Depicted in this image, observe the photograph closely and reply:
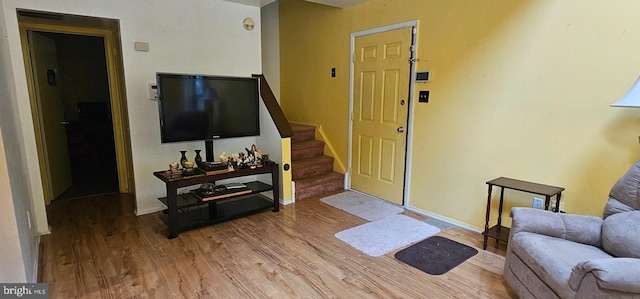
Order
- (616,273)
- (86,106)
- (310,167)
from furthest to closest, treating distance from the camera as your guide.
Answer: (86,106), (310,167), (616,273)

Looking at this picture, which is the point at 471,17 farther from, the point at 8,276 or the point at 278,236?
the point at 8,276

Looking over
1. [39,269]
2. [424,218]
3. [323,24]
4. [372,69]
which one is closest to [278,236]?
[424,218]

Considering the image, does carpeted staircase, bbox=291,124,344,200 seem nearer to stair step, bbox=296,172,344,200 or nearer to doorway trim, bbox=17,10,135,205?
stair step, bbox=296,172,344,200

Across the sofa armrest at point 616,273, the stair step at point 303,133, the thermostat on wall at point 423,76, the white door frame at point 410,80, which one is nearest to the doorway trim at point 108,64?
the stair step at point 303,133

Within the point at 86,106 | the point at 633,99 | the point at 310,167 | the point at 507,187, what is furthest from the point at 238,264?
the point at 86,106

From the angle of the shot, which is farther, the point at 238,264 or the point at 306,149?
the point at 306,149

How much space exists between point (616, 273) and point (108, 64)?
4.90 meters

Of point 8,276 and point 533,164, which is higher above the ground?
point 533,164

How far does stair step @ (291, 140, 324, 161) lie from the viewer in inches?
181

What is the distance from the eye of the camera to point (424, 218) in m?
3.54

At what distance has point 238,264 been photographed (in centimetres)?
258

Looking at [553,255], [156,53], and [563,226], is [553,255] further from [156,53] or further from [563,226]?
[156,53]

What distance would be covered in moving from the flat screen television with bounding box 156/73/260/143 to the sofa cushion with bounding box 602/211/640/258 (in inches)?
121

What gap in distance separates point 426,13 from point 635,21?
5.36ft
